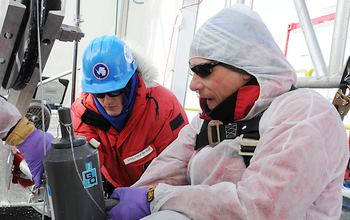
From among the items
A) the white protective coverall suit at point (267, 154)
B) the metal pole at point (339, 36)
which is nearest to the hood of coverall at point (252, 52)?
the white protective coverall suit at point (267, 154)

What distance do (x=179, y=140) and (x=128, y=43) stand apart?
98 cm

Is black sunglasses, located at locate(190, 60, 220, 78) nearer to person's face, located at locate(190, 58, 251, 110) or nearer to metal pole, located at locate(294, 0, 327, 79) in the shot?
person's face, located at locate(190, 58, 251, 110)

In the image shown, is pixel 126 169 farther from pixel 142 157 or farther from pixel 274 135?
pixel 274 135

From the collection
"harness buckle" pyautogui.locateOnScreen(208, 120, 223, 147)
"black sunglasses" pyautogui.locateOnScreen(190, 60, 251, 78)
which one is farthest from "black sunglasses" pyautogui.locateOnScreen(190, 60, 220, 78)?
→ "harness buckle" pyautogui.locateOnScreen(208, 120, 223, 147)

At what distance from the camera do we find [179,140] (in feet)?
3.95

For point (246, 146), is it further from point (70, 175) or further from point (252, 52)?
point (70, 175)

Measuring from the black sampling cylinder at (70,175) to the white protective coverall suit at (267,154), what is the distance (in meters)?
0.20

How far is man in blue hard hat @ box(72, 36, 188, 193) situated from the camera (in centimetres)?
164

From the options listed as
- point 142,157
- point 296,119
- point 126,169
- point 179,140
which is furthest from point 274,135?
point 126,169

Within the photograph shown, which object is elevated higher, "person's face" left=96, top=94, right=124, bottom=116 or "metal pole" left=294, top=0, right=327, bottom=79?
"metal pole" left=294, top=0, right=327, bottom=79

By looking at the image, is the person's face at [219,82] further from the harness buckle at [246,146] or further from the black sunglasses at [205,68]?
the harness buckle at [246,146]

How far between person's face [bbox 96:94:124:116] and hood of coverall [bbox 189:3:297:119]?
0.85 metres

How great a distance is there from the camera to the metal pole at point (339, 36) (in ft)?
4.67

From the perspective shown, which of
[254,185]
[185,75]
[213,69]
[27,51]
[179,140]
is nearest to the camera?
[254,185]
